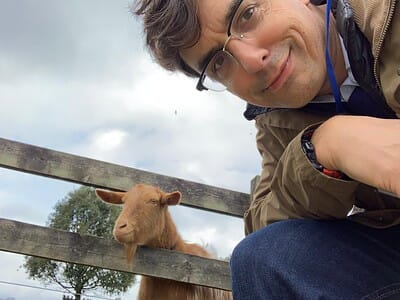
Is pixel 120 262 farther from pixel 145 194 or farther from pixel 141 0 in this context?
pixel 141 0

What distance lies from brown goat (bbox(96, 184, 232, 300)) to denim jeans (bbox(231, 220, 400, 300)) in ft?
5.77

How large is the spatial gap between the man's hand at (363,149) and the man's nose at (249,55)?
0.20 m

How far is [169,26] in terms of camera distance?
49.1 inches

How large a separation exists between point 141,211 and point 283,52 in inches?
81.0

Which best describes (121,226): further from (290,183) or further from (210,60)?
(290,183)

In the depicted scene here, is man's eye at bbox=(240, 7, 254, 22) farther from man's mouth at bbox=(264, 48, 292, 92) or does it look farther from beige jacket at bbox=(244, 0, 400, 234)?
beige jacket at bbox=(244, 0, 400, 234)

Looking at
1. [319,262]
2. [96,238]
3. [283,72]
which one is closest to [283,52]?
[283,72]

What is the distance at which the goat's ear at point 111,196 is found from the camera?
3.12 meters

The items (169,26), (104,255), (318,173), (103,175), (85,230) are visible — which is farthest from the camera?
(85,230)

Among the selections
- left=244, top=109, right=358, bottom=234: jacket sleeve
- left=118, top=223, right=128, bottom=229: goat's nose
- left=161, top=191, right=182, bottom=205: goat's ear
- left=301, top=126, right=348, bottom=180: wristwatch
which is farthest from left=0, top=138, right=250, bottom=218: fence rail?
left=301, top=126, right=348, bottom=180: wristwatch

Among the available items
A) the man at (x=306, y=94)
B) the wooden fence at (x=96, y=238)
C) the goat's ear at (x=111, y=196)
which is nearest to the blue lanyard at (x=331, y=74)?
the man at (x=306, y=94)

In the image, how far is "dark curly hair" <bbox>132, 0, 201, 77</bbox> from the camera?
122 cm

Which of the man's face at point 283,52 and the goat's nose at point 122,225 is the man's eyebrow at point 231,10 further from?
the goat's nose at point 122,225

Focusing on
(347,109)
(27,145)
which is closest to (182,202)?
(27,145)
